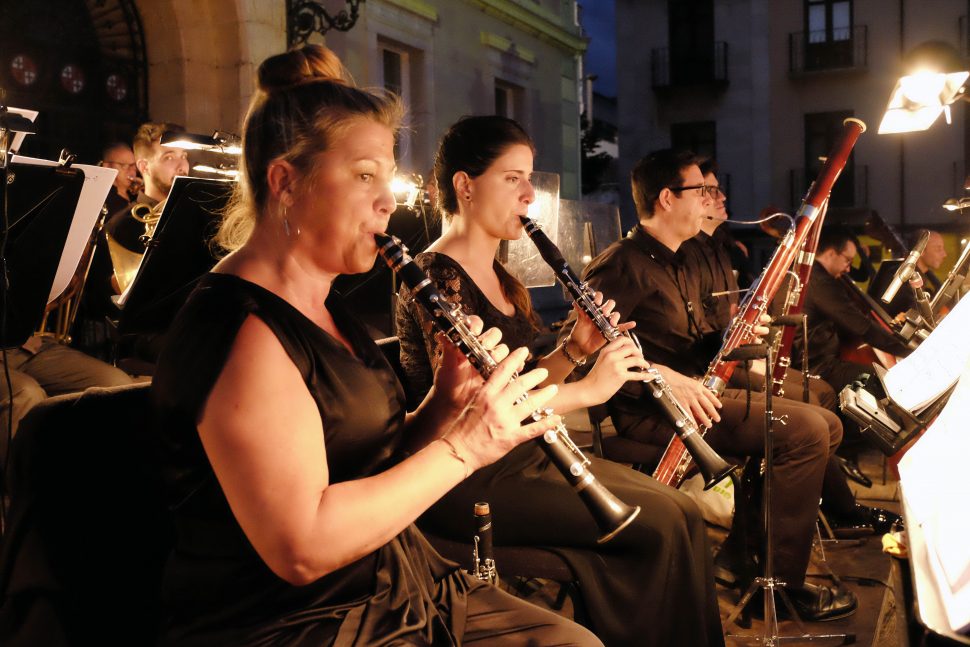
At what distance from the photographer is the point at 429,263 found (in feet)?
9.21

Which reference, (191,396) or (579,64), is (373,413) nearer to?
(191,396)

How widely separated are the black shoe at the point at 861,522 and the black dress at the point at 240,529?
10.6ft

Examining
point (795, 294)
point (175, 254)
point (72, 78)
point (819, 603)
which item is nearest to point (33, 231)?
point (175, 254)

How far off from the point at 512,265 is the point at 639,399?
246 cm

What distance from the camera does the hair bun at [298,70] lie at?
1.86 meters

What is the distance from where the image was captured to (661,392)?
2.84m

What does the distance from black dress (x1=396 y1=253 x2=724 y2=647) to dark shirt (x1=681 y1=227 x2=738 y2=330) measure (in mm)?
1818

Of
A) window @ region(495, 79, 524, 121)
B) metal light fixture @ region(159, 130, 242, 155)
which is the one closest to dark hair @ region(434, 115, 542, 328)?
metal light fixture @ region(159, 130, 242, 155)

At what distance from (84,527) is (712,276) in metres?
3.44

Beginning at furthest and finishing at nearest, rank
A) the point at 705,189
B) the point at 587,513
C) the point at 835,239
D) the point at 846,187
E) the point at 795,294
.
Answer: the point at 846,187 → the point at 835,239 → the point at 795,294 → the point at 705,189 → the point at 587,513

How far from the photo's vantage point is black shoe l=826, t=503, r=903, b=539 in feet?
14.1

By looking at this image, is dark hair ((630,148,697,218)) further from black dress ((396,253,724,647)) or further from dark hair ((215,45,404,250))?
dark hair ((215,45,404,250))

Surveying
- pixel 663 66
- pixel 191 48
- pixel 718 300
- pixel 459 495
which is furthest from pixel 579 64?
pixel 459 495

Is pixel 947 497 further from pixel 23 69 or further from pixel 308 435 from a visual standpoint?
pixel 23 69
